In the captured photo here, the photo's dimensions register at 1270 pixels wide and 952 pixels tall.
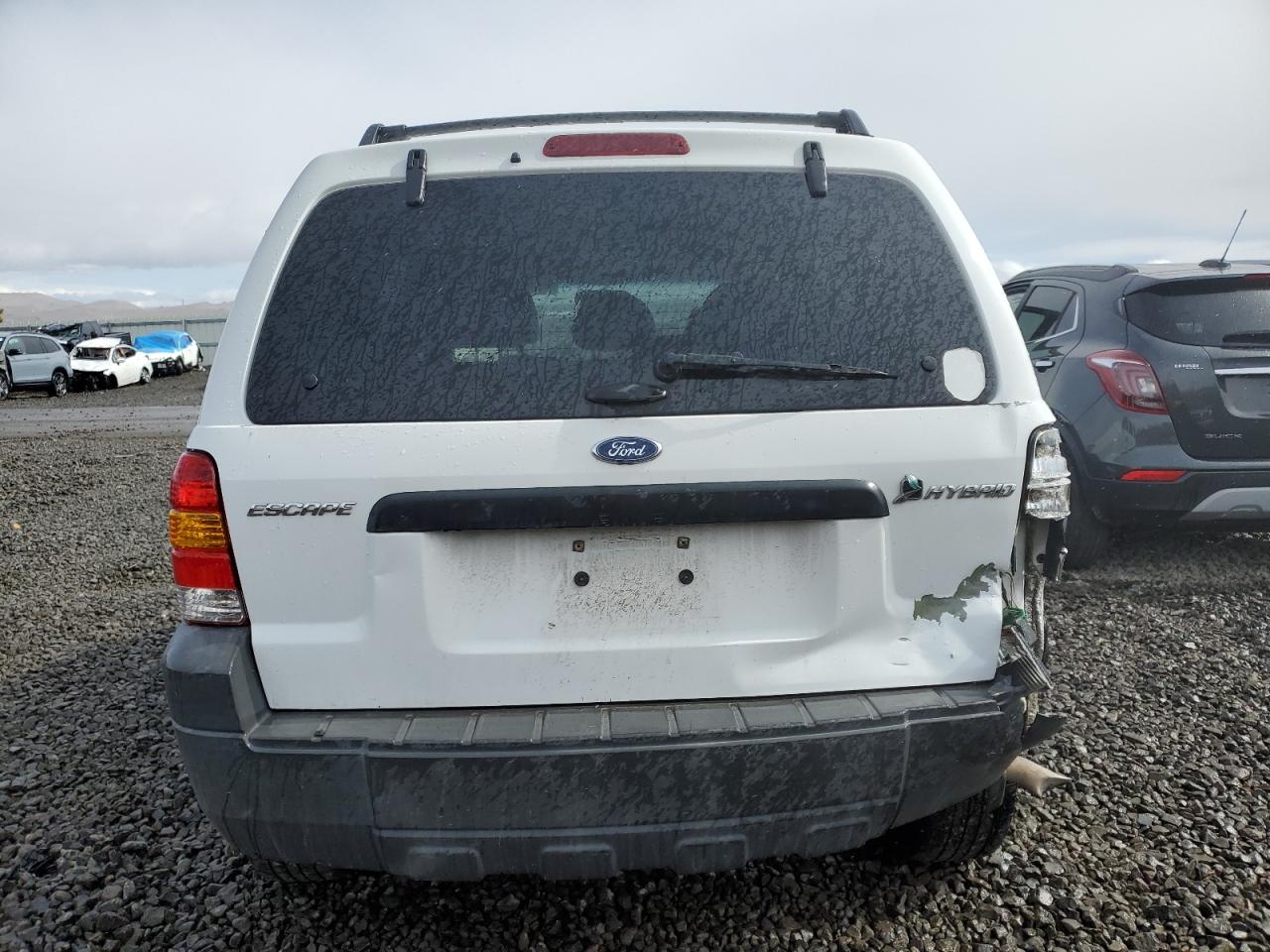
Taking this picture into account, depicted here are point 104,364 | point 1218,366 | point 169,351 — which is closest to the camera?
point 1218,366

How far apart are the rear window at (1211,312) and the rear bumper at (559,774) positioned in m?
3.90

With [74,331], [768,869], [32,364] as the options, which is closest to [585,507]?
[768,869]

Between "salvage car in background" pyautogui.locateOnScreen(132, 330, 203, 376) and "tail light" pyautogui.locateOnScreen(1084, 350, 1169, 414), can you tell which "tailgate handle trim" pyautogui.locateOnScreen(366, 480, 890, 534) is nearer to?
"tail light" pyautogui.locateOnScreen(1084, 350, 1169, 414)

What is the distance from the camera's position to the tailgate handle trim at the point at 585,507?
193 centimetres

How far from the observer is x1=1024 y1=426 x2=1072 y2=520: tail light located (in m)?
2.10

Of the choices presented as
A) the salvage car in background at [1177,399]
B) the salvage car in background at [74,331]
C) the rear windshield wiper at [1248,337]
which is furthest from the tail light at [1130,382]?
the salvage car in background at [74,331]

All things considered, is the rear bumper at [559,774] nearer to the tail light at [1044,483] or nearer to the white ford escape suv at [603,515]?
the white ford escape suv at [603,515]

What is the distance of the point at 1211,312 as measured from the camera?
498 cm

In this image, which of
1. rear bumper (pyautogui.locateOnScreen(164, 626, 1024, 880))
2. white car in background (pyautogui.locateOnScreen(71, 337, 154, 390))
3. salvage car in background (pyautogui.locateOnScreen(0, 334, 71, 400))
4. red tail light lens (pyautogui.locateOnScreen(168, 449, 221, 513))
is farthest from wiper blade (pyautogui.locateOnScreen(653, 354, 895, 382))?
white car in background (pyautogui.locateOnScreen(71, 337, 154, 390))

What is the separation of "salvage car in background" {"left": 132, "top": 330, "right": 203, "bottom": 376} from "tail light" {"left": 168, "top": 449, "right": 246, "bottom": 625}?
33341mm

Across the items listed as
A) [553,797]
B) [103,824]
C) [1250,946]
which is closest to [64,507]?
[103,824]

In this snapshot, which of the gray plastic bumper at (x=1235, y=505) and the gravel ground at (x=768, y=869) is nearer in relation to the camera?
the gravel ground at (x=768, y=869)

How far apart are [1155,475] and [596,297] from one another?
416cm

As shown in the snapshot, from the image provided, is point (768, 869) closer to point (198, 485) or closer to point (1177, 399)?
point (198, 485)
